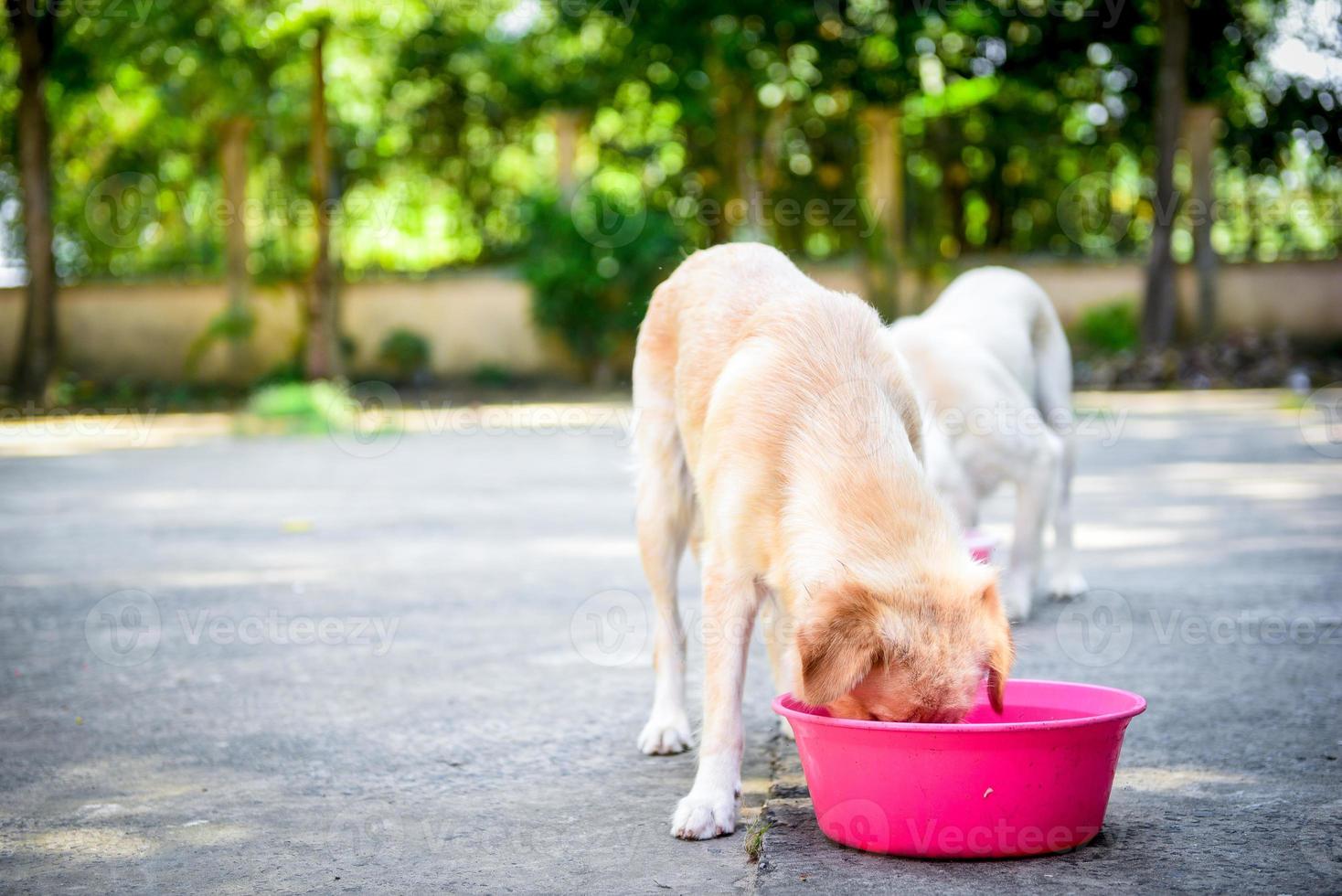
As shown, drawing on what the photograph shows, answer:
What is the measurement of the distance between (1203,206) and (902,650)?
21309 millimetres

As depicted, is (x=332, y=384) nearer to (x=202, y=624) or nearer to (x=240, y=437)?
(x=240, y=437)

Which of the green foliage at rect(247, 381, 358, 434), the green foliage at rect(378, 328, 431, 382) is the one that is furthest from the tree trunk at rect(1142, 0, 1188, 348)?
the green foliage at rect(247, 381, 358, 434)

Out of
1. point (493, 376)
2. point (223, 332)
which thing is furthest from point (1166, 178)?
point (223, 332)

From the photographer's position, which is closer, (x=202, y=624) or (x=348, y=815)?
(x=348, y=815)

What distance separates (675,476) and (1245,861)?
2.03 m

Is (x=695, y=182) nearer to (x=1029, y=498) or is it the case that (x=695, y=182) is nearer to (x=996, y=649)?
(x=1029, y=498)

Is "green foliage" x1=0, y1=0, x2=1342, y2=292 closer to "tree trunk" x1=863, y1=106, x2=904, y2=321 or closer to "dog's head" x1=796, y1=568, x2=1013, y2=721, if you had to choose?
"tree trunk" x1=863, y1=106, x2=904, y2=321

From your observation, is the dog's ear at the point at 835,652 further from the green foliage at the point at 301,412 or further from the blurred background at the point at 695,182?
the blurred background at the point at 695,182

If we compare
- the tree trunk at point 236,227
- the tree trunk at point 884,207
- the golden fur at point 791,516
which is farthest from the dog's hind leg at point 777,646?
the tree trunk at point 236,227

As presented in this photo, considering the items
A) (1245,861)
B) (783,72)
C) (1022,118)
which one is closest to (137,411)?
(783,72)

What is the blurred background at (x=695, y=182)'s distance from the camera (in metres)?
21.3

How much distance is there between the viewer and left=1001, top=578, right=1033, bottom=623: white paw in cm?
569

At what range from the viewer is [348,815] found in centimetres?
346

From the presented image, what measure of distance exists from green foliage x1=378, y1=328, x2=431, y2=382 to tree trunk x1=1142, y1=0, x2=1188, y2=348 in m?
11.6
